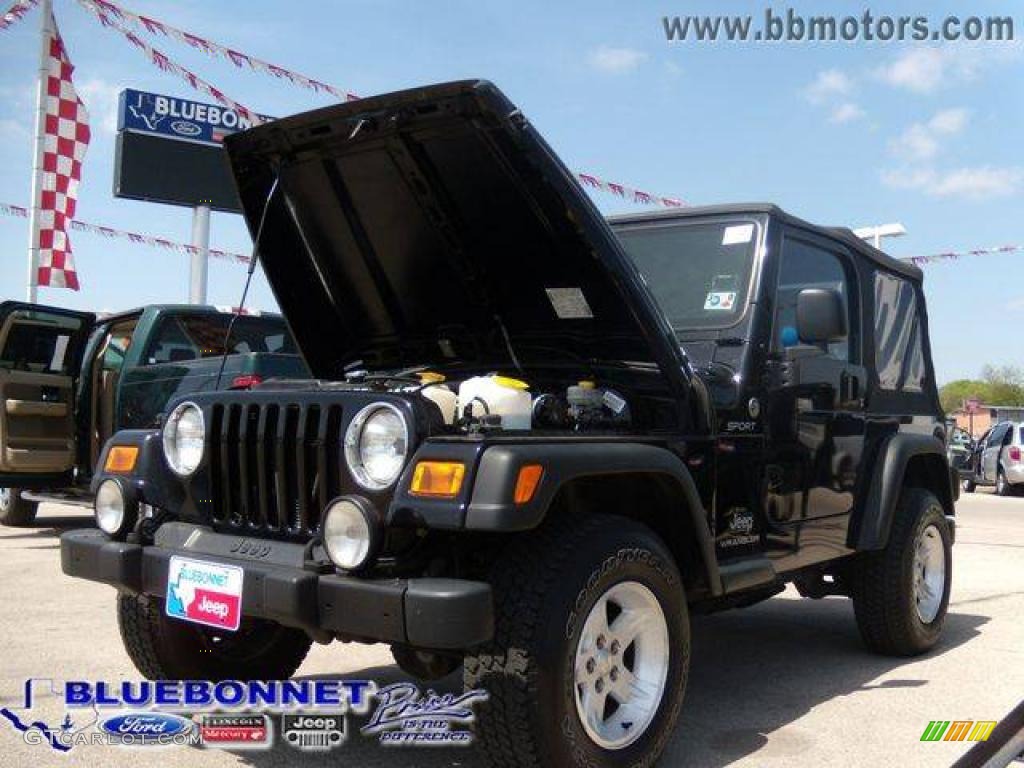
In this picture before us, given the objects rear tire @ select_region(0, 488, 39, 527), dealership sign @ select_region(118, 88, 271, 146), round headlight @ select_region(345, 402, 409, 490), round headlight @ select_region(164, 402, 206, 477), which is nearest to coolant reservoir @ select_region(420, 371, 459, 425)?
round headlight @ select_region(345, 402, 409, 490)

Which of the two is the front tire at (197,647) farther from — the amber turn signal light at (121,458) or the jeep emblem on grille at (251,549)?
the amber turn signal light at (121,458)

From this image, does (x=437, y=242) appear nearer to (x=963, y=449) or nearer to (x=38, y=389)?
(x=38, y=389)

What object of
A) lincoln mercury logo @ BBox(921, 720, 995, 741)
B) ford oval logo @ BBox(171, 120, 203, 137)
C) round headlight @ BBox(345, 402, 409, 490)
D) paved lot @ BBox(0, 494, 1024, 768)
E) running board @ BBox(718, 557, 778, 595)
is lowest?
paved lot @ BBox(0, 494, 1024, 768)

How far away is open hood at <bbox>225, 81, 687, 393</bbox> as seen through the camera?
324 cm

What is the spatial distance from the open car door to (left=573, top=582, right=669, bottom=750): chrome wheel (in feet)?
21.5

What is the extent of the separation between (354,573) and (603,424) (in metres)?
1.21

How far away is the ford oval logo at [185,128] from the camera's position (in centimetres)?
1619

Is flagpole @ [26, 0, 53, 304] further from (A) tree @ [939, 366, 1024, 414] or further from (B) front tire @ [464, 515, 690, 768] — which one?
(A) tree @ [939, 366, 1024, 414]

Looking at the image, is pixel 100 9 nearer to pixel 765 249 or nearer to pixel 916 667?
pixel 765 249

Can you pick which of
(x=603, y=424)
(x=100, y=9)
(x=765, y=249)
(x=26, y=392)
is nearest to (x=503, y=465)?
(x=603, y=424)

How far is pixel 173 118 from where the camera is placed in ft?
53.6

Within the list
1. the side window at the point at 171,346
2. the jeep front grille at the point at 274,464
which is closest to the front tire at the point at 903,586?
the jeep front grille at the point at 274,464

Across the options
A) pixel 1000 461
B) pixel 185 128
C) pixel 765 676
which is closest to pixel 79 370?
pixel 765 676

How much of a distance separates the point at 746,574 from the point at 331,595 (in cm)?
156
